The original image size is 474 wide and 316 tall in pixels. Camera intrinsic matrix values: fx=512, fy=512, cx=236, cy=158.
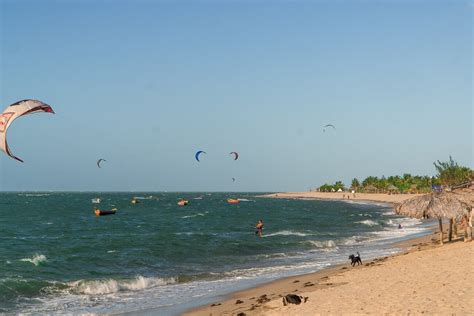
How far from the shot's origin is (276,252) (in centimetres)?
3238

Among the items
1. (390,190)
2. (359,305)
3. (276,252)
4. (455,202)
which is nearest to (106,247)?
(276,252)

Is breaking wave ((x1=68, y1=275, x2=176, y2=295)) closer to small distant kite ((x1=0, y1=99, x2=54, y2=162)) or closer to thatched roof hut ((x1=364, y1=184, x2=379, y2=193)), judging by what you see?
small distant kite ((x1=0, y1=99, x2=54, y2=162))

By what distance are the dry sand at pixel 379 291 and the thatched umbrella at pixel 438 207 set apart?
3285mm

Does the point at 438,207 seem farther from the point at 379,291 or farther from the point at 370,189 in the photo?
the point at 370,189

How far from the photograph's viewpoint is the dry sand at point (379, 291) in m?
12.8

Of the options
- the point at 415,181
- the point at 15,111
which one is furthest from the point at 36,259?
the point at 415,181

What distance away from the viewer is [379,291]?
14914mm

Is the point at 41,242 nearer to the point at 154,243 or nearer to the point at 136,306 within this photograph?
the point at 154,243

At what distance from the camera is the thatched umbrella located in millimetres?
24750

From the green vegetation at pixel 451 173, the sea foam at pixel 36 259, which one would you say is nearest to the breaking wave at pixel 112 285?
the sea foam at pixel 36 259

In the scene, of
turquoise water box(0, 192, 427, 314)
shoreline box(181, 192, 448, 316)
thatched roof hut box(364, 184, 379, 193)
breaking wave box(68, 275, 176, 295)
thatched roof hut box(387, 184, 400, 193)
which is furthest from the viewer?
thatched roof hut box(364, 184, 379, 193)

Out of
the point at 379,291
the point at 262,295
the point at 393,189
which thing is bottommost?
the point at 262,295

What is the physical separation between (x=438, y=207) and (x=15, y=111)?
20.1 metres

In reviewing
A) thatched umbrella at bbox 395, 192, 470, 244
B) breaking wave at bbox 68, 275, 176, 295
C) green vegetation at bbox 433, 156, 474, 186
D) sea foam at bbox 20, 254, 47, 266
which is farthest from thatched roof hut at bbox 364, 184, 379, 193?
breaking wave at bbox 68, 275, 176, 295
